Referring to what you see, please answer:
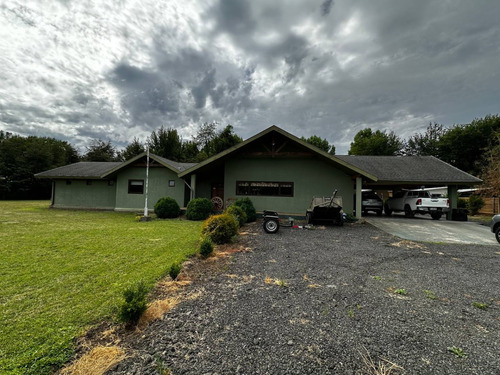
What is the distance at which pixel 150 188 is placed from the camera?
14.2m

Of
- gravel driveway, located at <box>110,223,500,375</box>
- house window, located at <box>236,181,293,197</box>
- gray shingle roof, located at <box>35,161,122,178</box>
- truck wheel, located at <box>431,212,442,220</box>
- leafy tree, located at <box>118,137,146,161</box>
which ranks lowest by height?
gravel driveway, located at <box>110,223,500,375</box>

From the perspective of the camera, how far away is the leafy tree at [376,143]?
38.4m

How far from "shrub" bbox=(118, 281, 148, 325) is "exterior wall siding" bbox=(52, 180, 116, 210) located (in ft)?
51.8

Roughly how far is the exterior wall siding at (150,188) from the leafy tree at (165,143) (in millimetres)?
19426

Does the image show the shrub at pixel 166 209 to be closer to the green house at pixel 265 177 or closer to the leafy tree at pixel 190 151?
the green house at pixel 265 177

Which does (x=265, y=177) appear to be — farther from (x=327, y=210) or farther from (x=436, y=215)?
(x=436, y=215)

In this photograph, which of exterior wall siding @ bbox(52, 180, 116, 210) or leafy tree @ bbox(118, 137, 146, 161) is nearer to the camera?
exterior wall siding @ bbox(52, 180, 116, 210)

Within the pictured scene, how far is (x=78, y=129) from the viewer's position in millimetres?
37438

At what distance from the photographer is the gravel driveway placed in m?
1.87

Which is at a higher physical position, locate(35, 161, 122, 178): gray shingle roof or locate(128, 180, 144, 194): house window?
locate(35, 161, 122, 178): gray shingle roof

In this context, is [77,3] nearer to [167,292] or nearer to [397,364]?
[167,292]

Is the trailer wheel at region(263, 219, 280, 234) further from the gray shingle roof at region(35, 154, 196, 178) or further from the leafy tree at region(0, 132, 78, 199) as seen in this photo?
the leafy tree at region(0, 132, 78, 199)

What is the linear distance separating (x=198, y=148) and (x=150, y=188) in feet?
81.4

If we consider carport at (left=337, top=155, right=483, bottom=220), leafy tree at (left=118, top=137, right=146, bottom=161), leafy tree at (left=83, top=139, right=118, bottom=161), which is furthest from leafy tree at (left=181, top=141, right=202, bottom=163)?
carport at (left=337, top=155, right=483, bottom=220)
